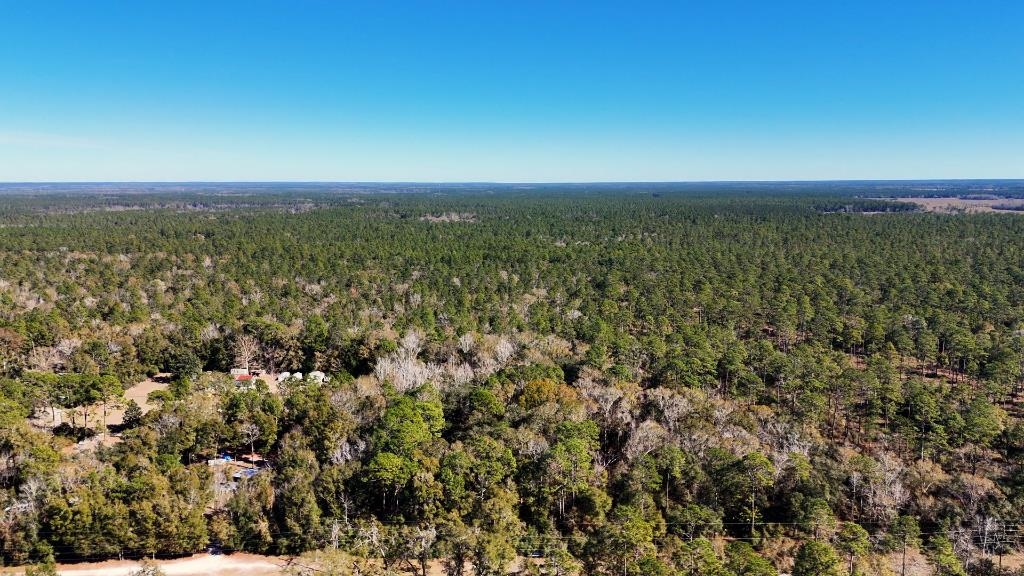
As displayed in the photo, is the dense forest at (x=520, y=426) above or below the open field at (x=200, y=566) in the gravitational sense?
above

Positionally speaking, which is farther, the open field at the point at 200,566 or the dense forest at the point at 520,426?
the dense forest at the point at 520,426

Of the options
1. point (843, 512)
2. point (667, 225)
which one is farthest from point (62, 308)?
point (667, 225)

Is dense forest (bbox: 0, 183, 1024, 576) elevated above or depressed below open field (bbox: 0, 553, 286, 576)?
above

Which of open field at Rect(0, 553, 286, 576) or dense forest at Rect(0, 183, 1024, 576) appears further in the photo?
dense forest at Rect(0, 183, 1024, 576)

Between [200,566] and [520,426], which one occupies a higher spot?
[520,426]

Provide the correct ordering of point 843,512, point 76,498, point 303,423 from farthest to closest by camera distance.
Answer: point 303,423, point 843,512, point 76,498

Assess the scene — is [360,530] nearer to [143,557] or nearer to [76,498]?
[143,557]

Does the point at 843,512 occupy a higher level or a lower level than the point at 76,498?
lower

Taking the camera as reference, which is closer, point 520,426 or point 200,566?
point 200,566
